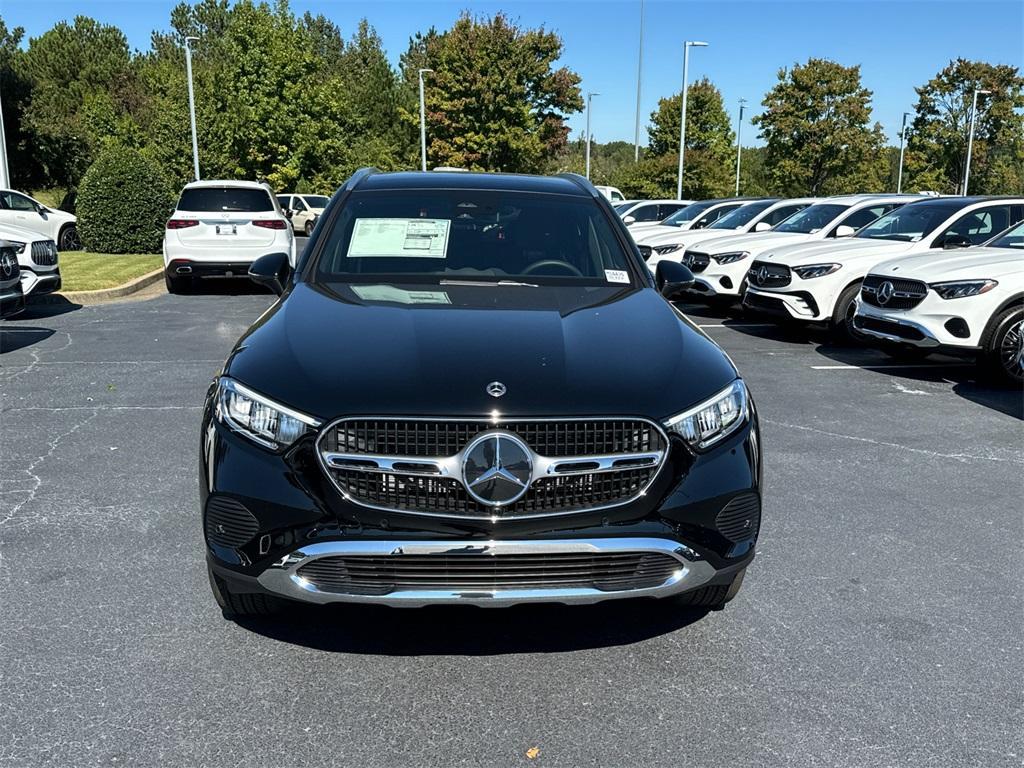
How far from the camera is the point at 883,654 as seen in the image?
129 inches

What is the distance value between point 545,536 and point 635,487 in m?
0.32

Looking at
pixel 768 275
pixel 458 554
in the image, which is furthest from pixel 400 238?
pixel 768 275

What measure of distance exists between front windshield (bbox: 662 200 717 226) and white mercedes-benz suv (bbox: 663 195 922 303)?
537 centimetres

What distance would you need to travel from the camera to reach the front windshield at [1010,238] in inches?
362

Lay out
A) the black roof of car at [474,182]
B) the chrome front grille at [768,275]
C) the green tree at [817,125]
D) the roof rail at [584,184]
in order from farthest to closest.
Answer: the green tree at [817,125] < the chrome front grille at [768,275] < the roof rail at [584,184] < the black roof of car at [474,182]

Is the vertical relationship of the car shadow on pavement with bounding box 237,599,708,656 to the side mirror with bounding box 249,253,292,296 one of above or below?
below

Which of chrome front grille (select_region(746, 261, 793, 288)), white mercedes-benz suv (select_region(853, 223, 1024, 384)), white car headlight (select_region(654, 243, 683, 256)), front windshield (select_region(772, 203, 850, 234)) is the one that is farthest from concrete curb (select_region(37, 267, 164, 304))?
white mercedes-benz suv (select_region(853, 223, 1024, 384))

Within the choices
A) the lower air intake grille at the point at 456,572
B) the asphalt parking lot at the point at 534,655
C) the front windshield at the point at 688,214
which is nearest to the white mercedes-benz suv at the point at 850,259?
the asphalt parking lot at the point at 534,655

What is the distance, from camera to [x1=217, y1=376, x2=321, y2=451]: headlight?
9.27 ft

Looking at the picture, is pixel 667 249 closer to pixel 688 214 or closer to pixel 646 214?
pixel 688 214

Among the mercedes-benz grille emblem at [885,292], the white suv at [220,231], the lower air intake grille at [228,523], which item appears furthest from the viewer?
the white suv at [220,231]

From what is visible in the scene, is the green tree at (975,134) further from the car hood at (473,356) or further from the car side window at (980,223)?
the car hood at (473,356)

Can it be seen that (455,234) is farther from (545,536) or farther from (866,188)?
(866,188)

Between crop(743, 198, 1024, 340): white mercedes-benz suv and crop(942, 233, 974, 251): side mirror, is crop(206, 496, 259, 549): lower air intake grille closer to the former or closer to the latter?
crop(743, 198, 1024, 340): white mercedes-benz suv
